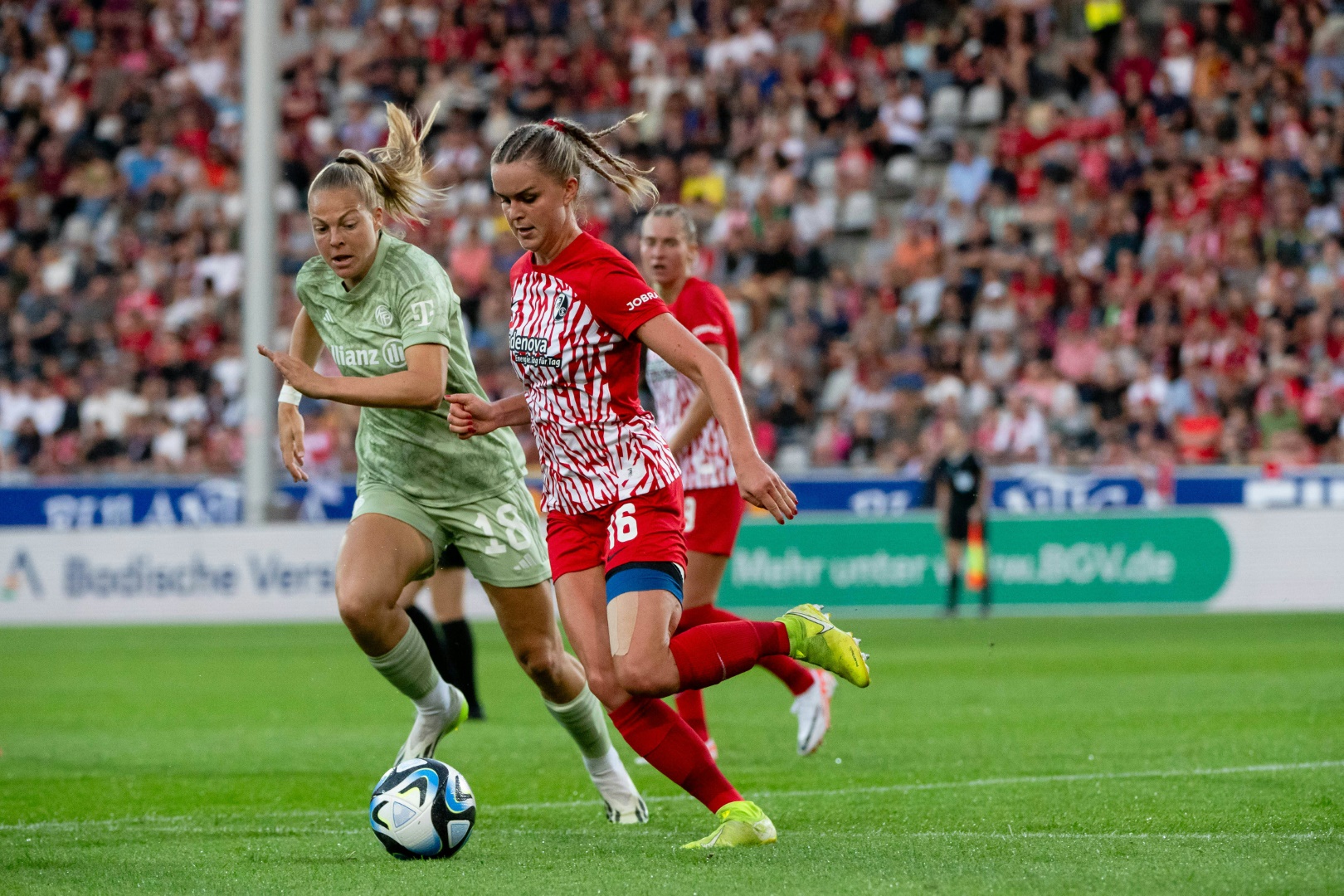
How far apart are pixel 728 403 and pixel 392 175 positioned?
76.7 inches

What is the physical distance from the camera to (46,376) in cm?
2312

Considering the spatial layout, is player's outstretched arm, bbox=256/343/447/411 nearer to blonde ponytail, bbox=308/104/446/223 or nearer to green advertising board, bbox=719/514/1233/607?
blonde ponytail, bbox=308/104/446/223

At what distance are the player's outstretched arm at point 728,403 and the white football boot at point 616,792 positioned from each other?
1582mm

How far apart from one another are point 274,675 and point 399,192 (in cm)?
751

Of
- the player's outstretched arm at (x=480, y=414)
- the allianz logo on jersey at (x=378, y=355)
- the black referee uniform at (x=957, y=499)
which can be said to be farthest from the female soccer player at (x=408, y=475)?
the black referee uniform at (x=957, y=499)

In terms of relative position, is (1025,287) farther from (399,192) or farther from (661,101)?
(399,192)

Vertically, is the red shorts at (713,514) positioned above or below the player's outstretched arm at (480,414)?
below

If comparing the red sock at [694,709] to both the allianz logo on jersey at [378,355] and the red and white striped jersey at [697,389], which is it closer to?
the red and white striped jersey at [697,389]

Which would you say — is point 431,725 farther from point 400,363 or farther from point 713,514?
point 713,514

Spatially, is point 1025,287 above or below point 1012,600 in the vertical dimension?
above

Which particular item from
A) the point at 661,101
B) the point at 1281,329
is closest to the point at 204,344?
the point at 661,101

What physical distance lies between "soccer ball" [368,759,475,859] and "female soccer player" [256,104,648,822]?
0.67 m

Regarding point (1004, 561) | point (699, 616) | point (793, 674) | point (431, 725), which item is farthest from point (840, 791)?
point (1004, 561)

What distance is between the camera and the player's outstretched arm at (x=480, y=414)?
18.3 ft
